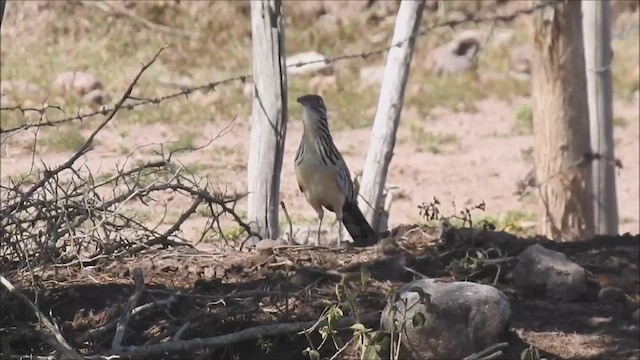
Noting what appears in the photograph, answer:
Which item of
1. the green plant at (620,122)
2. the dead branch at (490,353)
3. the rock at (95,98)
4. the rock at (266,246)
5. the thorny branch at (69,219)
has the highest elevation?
the rock at (95,98)

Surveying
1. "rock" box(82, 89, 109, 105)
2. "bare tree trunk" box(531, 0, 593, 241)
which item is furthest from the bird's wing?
"rock" box(82, 89, 109, 105)

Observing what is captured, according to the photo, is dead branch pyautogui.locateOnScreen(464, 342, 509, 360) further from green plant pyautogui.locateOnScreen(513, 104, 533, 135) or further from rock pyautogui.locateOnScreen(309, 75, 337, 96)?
rock pyautogui.locateOnScreen(309, 75, 337, 96)

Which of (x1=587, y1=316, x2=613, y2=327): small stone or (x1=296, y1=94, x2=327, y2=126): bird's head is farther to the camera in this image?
(x1=296, y1=94, x2=327, y2=126): bird's head

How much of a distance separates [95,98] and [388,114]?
6407mm

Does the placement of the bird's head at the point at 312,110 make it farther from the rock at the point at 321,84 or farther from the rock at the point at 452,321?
the rock at the point at 321,84

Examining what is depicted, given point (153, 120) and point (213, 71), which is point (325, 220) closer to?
point (153, 120)

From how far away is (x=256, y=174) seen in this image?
20.7 feet

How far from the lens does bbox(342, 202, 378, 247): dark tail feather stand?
6652mm

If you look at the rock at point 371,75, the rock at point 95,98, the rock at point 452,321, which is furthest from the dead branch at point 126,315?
the rock at point 371,75

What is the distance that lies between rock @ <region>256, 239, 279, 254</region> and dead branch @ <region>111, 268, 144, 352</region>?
1.01m

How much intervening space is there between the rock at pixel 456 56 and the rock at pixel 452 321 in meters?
10.3

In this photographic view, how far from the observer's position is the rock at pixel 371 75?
14.2m

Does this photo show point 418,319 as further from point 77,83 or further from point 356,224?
point 77,83

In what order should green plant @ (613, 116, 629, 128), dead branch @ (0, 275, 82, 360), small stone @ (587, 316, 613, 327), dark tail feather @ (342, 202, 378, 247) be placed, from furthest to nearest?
green plant @ (613, 116, 629, 128), dark tail feather @ (342, 202, 378, 247), small stone @ (587, 316, 613, 327), dead branch @ (0, 275, 82, 360)
